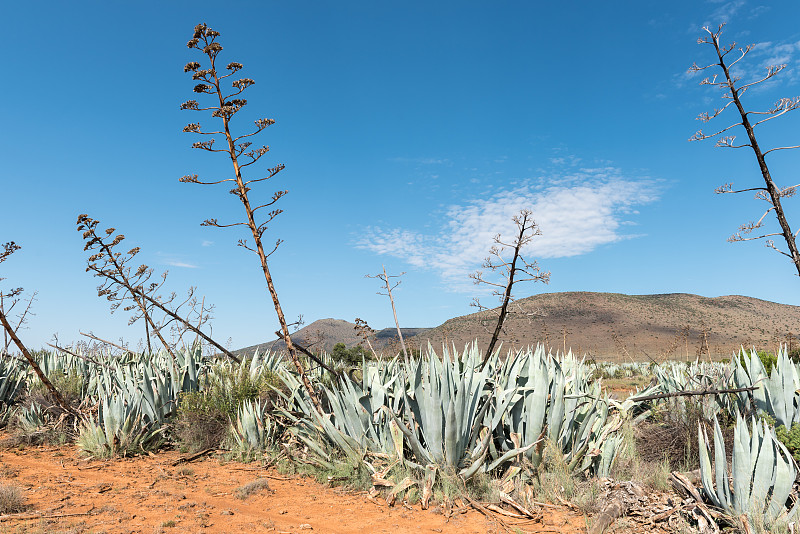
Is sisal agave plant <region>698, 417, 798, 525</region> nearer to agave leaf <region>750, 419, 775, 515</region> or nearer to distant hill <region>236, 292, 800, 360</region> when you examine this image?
agave leaf <region>750, 419, 775, 515</region>

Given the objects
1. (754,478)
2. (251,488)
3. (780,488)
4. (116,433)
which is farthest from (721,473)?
(116,433)

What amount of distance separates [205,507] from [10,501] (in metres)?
1.63

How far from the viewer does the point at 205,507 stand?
4352 mm

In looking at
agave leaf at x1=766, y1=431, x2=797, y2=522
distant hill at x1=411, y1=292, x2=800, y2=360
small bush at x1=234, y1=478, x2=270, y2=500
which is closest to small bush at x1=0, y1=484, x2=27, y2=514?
small bush at x1=234, y1=478, x2=270, y2=500

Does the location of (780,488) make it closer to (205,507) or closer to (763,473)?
(763,473)

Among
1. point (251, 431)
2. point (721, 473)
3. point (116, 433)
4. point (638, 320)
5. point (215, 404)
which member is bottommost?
point (721, 473)

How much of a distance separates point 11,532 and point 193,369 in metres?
3.78

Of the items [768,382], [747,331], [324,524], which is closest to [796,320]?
[747,331]

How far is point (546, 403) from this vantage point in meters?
4.50

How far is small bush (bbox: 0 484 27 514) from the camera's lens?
416cm

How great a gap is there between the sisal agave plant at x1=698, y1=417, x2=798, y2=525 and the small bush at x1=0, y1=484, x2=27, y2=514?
5.62 meters

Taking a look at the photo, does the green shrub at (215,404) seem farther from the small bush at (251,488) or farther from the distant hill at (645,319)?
the distant hill at (645,319)

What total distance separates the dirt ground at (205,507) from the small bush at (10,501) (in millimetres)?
102

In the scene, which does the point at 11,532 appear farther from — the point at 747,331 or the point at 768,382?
the point at 747,331
